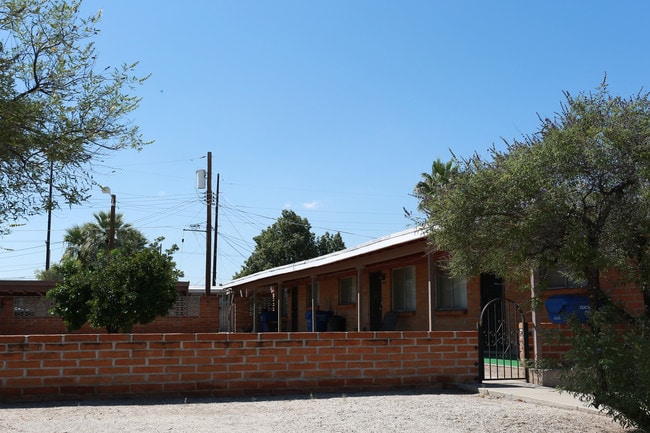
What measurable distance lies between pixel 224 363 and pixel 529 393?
12.6 ft

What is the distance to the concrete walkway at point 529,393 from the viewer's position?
26.3ft

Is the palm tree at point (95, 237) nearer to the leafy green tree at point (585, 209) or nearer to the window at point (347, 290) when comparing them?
the window at point (347, 290)

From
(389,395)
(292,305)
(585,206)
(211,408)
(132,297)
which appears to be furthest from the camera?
(292,305)

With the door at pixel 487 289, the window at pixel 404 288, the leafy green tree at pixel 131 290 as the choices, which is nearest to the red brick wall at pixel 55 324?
the leafy green tree at pixel 131 290

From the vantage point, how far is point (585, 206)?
6.45m

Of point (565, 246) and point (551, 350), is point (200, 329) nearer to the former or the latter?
point (551, 350)

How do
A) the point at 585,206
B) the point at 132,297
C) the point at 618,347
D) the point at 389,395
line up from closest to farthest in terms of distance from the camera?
the point at 618,347, the point at 585,206, the point at 389,395, the point at 132,297

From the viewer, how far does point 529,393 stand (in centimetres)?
902

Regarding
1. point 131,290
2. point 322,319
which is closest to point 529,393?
point 131,290

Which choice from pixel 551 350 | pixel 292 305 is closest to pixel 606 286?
pixel 551 350

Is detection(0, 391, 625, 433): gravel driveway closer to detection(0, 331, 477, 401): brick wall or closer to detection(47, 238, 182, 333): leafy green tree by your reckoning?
detection(0, 331, 477, 401): brick wall

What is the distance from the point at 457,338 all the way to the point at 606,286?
6.99 feet

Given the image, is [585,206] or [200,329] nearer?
[585,206]

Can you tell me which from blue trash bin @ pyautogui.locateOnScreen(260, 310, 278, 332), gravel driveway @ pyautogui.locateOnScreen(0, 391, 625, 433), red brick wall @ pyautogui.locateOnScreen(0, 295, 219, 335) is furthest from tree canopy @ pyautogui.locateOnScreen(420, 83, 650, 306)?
blue trash bin @ pyautogui.locateOnScreen(260, 310, 278, 332)
